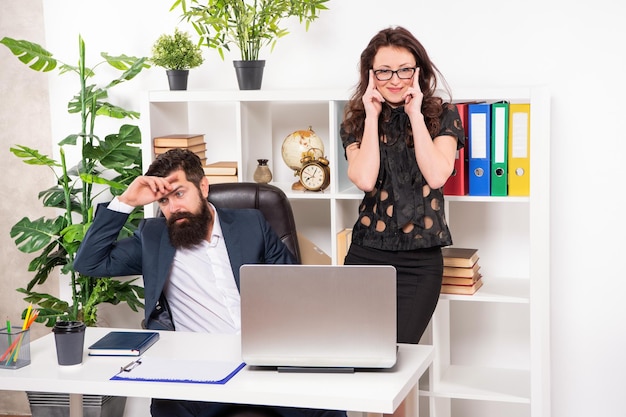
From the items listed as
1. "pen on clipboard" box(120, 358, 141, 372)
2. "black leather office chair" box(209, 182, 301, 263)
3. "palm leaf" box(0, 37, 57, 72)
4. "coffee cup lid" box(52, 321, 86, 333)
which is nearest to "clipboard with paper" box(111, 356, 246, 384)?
"pen on clipboard" box(120, 358, 141, 372)

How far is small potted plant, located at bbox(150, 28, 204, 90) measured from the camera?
13.0 feet

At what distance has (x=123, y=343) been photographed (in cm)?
257

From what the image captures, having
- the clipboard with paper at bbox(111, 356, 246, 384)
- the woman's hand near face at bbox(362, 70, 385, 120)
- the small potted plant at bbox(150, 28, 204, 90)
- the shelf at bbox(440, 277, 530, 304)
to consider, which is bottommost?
the shelf at bbox(440, 277, 530, 304)

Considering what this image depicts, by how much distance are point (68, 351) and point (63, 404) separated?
1870mm

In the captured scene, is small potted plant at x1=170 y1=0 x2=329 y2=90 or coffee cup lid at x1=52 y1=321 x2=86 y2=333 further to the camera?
small potted plant at x1=170 y1=0 x2=329 y2=90

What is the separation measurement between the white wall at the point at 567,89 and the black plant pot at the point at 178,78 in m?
0.56

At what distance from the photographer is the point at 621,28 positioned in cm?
373

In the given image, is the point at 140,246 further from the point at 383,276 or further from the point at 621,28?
the point at 621,28

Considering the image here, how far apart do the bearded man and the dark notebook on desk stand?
258 millimetres

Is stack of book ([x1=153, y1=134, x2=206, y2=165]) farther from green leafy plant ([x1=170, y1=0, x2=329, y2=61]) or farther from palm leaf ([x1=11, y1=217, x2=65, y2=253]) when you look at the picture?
palm leaf ([x1=11, y1=217, x2=65, y2=253])

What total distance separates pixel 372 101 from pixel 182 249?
2.86 ft

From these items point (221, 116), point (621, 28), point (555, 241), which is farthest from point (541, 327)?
point (221, 116)

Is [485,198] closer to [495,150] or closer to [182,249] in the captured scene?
[495,150]

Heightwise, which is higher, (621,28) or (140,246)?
(621,28)
